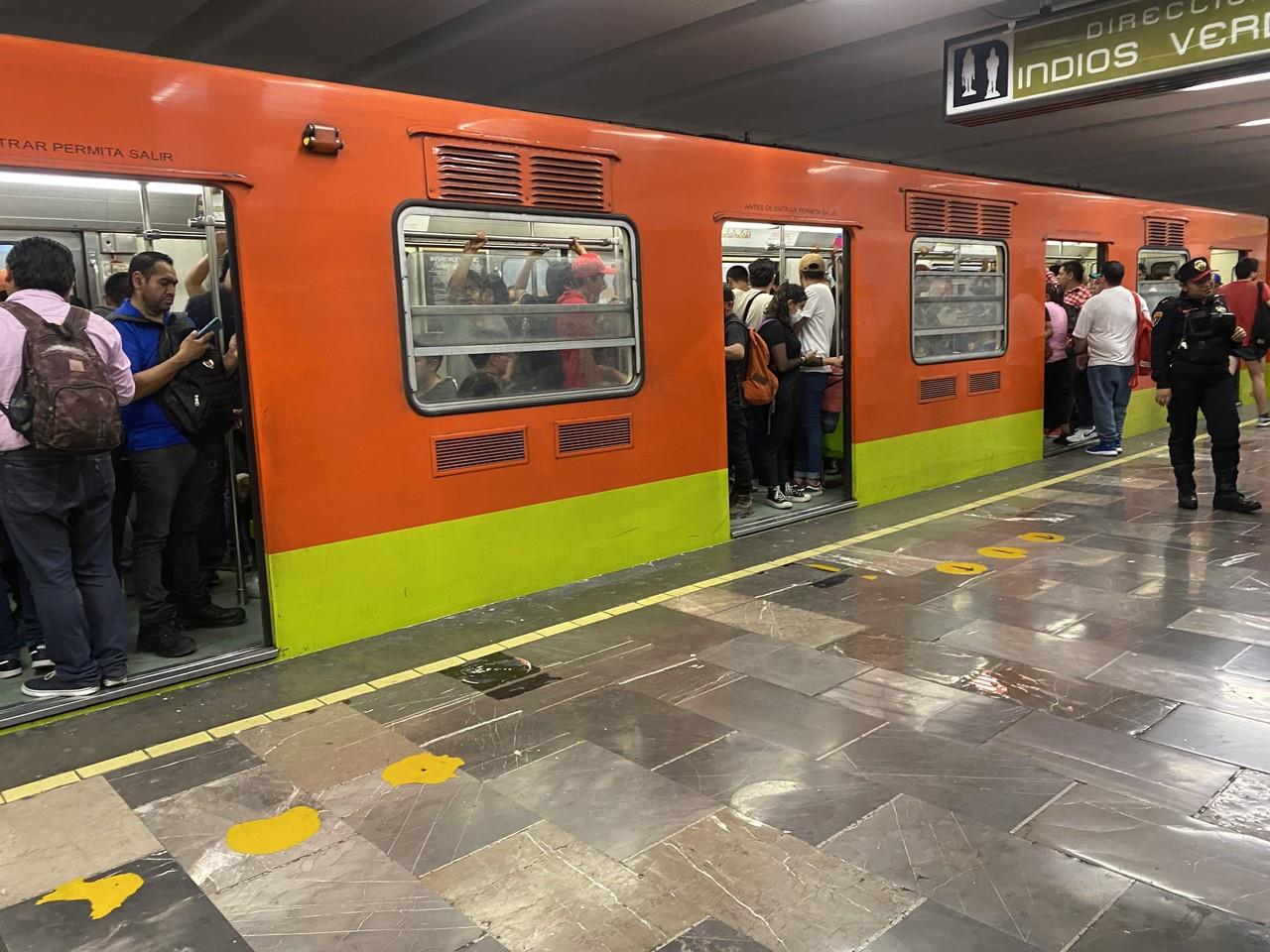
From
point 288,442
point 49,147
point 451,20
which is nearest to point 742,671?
point 288,442

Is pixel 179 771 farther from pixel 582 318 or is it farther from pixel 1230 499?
pixel 1230 499

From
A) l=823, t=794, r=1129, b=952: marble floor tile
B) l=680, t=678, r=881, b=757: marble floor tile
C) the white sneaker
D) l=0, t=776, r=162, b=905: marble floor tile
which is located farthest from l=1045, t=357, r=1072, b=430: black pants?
l=0, t=776, r=162, b=905: marble floor tile

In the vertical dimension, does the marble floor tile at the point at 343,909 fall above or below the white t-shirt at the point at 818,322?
below

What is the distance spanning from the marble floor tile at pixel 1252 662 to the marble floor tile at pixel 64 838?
14.1ft

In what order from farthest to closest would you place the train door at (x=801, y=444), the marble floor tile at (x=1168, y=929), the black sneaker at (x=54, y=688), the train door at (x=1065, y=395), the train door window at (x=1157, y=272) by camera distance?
the train door window at (x=1157, y=272) → the train door at (x=1065, y=395) → the train door at (x=801, y=444) → the black sneaker at (x=54, y=688) → the marble floor tile at (x=1168, y=929)

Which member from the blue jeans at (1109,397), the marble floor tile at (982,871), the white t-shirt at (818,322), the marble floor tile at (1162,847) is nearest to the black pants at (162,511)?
the marble floor tile at (982,871)

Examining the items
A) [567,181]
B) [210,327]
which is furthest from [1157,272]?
[210,327]

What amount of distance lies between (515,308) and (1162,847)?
3915 millimetres

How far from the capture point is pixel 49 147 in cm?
367

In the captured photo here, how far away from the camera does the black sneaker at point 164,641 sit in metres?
4.43

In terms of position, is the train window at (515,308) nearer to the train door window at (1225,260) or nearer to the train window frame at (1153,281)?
the train window frame at (1153,281)

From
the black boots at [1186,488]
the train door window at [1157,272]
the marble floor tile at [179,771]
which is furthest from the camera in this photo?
the train door window at [1157,272]

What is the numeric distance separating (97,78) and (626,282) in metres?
2.93

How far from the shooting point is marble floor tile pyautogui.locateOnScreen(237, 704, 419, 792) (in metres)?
3.38
